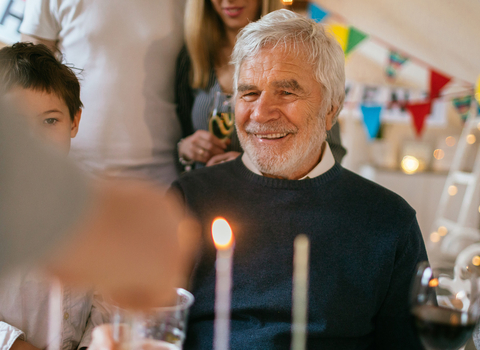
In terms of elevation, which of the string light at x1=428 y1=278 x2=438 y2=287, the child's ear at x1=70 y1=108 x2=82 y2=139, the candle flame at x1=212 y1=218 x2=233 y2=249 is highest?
the child's ear at x1=70 y1=108 x2=82 y2=139

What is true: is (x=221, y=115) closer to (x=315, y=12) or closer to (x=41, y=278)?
(x=315, y=12)

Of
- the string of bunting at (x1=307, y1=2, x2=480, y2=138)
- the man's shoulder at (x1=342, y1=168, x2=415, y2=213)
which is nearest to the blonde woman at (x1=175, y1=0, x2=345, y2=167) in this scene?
the man's shoulder at (x1=342, y1=168, x2=415, y2=213)

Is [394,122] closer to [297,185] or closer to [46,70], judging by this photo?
[297,185]

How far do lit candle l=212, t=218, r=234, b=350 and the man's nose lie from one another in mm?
296

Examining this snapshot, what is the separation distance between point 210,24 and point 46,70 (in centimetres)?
68

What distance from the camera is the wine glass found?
2.04 feet

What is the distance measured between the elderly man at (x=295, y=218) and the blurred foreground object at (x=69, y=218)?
771 mm

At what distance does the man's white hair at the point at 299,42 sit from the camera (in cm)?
103

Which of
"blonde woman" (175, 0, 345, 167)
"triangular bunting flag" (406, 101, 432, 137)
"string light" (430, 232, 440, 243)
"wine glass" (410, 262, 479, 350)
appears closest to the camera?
"wine glass" (410, 262, 479, 350)

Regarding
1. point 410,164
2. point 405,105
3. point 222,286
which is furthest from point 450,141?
point 222,286

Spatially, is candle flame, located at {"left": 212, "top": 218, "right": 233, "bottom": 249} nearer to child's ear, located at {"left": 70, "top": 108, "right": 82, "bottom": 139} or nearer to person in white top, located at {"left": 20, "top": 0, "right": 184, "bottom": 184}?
person in white top, located at {"left": 20, "top": 0, "right": 184, "bottom": 184}

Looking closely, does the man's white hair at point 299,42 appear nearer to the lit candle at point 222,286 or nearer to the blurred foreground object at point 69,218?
the lit candle at point 222,286

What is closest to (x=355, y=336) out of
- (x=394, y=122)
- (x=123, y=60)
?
(x=123, y=60)

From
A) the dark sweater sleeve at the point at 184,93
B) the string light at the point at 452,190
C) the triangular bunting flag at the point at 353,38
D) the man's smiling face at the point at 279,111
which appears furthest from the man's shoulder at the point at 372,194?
the string light at the point at 452,190
